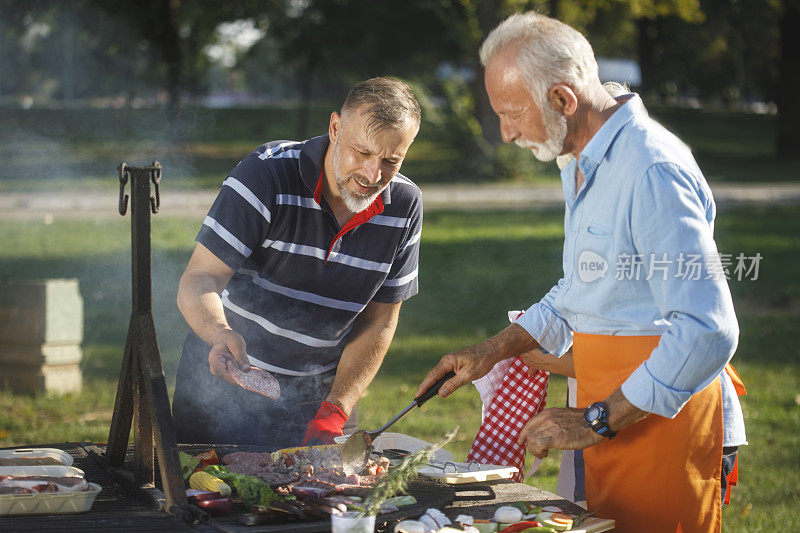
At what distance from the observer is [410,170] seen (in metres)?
18.9

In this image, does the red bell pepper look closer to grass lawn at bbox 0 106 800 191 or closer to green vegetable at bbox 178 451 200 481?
green vegetable at bbox 178 451 200 481

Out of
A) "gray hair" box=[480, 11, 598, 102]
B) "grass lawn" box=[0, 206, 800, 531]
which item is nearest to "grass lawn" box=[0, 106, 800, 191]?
"grass lawn" box=[0, 206, 800, 531]

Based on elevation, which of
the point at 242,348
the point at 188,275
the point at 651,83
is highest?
the point at 651,83

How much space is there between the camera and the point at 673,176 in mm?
2160

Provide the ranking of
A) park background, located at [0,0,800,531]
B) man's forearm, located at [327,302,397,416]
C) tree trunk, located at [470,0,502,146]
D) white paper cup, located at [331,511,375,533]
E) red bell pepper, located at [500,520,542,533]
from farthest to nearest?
tree trunk, located at [470,0,502,146], park background, located at [0,0,800,531], man's forearm, located at [327,302,397,416], red bell pepper, located at [500,520,542,533], white paper cup, located at [331,511,375,533]

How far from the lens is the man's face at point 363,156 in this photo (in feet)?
9.23

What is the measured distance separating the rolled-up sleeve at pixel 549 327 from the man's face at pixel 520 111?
23.8 inches

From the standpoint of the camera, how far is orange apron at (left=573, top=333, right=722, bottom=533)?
235 centimetres

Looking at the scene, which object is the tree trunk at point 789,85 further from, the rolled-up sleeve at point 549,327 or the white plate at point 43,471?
the white plate at point 43,471

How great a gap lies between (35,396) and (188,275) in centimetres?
361

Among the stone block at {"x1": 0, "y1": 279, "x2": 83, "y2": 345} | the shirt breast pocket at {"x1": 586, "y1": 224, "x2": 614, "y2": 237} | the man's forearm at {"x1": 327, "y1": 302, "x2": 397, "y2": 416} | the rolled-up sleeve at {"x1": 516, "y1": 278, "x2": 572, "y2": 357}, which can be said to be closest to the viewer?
the shirt breast pocket at {"x1": 586, "y1": 224, "x2": 614, "y2": 237}

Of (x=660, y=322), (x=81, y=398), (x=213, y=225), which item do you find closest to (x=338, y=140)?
(x=213, y=225)

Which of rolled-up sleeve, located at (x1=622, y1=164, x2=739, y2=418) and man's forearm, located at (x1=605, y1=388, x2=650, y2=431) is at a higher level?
rolled-up sleeve, located at (x1=622, y1=164, x2=739, y2=418)

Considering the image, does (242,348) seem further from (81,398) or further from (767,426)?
(767,426)
